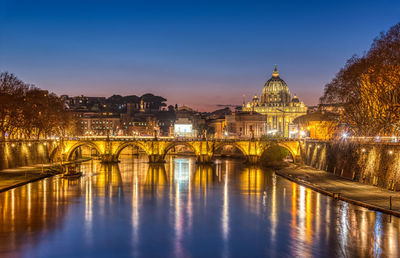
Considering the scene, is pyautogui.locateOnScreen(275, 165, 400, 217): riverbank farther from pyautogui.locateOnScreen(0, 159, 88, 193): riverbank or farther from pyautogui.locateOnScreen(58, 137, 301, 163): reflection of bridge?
pyautogui.locateOnScreen(0, 159, 88, 193): riverbank

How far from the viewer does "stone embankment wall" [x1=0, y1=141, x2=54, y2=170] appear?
204ft

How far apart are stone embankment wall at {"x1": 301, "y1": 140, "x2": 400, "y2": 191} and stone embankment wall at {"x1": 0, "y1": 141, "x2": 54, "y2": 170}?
138 feet

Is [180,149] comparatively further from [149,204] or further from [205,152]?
[149,204]

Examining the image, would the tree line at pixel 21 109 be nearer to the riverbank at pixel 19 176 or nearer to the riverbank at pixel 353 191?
the riverbank at pixel 19 176

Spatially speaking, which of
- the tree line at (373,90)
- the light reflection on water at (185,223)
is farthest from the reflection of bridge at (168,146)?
the light reflection on water at (185,223)

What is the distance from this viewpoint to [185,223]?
34.4 m

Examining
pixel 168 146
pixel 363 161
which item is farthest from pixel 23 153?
pixel 363 161

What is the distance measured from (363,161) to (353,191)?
762 cm

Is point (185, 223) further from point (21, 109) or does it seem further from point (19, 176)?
point (21, 109)

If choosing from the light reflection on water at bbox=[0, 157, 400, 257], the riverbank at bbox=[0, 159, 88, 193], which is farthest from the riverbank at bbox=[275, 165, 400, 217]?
the riverbank at bbox=[0, 159, 88, 193]

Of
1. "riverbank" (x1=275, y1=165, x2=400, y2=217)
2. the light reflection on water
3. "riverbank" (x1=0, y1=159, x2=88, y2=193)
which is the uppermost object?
"riverbank" (x1=0, y1=159, x2=88, y2=193)

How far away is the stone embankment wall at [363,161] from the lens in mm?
41688

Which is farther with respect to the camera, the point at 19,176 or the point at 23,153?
the point at 23,153

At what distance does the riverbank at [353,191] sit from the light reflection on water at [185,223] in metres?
0.79
